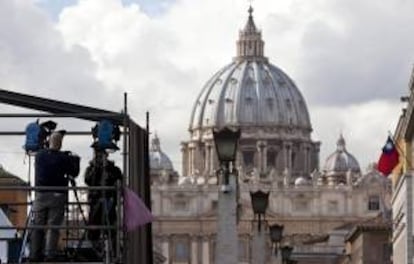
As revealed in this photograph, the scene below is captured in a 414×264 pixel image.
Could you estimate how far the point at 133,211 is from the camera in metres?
15.0

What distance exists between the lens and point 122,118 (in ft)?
50.0

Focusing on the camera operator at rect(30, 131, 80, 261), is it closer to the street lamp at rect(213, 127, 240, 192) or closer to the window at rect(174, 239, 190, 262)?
the street lamp at rect(213, 127, 240, 192)

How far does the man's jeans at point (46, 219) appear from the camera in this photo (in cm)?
1508

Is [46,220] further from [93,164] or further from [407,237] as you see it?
[407,237]

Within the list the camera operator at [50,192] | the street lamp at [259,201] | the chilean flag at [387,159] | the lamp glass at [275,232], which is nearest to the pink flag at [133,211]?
the camera operator at [50,192]

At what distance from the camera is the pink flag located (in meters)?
14.9

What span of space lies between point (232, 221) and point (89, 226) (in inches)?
187

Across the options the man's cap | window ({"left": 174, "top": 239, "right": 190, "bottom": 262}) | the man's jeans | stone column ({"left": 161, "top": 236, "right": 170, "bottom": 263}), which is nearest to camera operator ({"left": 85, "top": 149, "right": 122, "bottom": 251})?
the man's jeans

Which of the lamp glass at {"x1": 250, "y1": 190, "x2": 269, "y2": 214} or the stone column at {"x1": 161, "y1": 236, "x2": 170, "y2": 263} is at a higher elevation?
the stone column at {"x1": 161, "y1": 236, "x2": 170, "y2": 263}

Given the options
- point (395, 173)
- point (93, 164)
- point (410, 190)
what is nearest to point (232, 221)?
point (93, 164)

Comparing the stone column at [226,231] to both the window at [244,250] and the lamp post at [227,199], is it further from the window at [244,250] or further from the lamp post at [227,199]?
the window at [244,250]

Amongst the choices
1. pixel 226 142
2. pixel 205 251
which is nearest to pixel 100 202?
pixel 226 142

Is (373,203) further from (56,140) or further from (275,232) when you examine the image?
(56,140)

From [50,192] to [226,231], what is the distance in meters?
4.39
